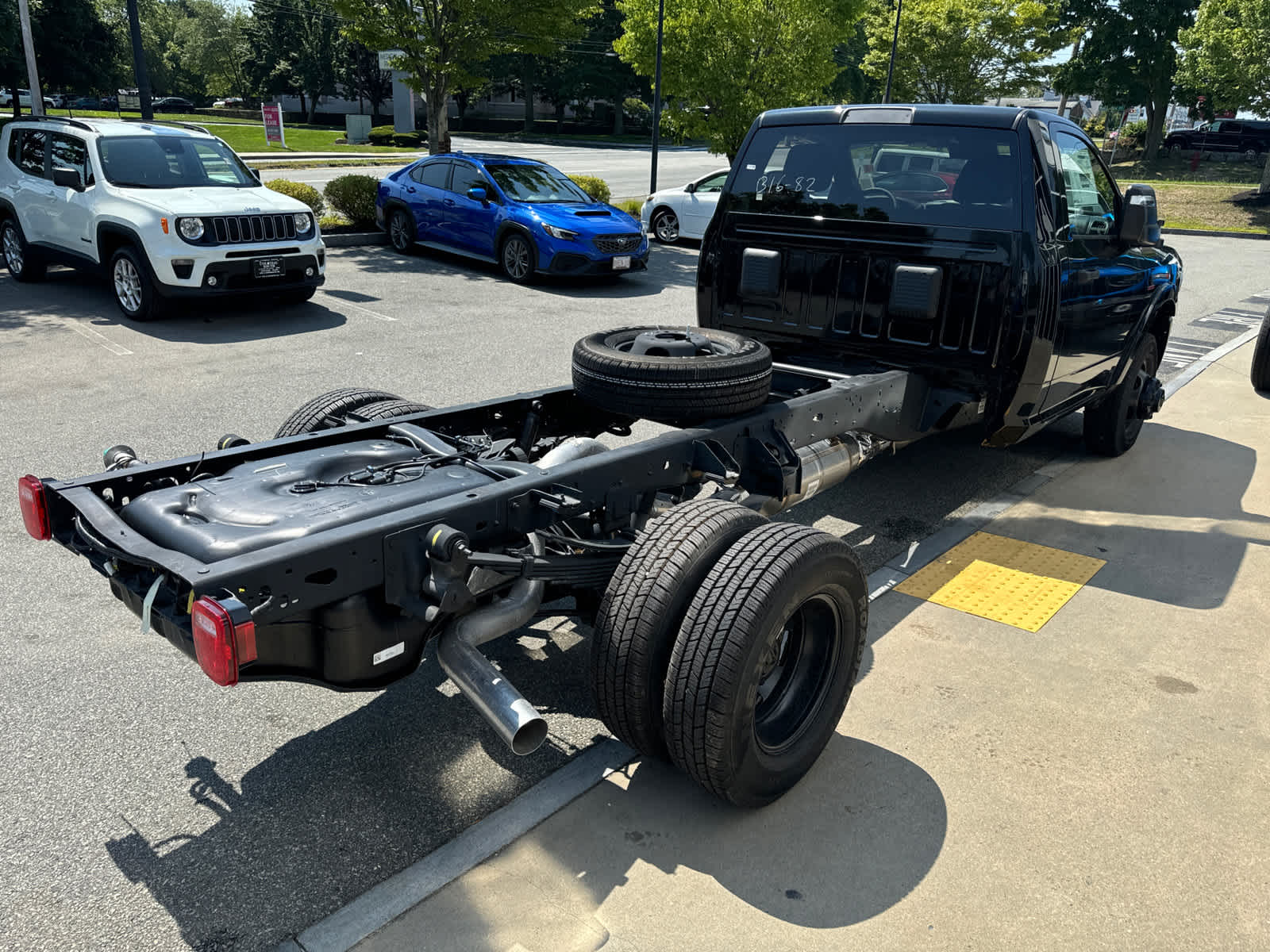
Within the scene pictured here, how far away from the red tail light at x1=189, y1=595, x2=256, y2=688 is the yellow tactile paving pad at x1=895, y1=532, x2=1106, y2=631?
3291mm

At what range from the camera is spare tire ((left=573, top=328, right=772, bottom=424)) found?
3846mm

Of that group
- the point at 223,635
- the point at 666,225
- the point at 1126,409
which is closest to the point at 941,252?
the point at 1126,409

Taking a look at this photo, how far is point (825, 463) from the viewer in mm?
4637

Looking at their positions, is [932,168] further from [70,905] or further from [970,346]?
[70,905]

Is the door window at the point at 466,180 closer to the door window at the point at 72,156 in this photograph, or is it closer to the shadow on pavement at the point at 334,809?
the door window at the point at 72,156

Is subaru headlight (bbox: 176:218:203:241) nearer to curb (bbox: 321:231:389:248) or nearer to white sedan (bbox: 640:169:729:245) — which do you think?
curb (bbox: 321:231:389:248)

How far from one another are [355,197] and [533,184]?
3.27 metres

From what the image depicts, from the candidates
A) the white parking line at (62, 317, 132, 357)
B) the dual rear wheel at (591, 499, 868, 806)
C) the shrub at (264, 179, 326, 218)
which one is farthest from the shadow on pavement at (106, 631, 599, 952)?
the shrub at (264, 179, 326, 218)

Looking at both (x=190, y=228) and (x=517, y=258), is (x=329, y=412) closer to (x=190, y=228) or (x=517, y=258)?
(x=190, y=228)

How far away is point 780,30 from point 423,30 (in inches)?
263

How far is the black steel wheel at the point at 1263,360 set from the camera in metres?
8.74

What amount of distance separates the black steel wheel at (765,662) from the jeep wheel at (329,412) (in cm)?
185

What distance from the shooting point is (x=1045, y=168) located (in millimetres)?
4953

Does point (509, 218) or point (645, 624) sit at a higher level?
point (509, 218)
